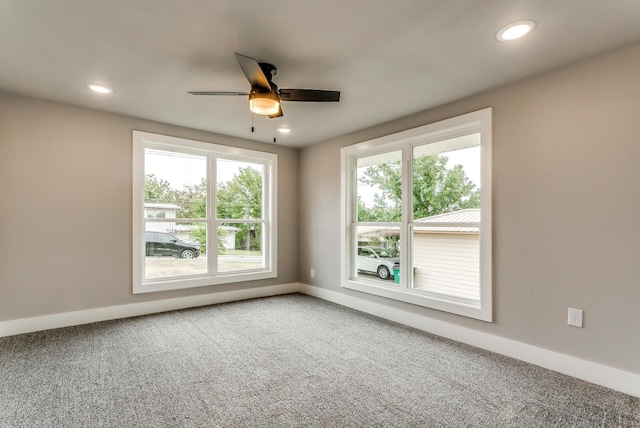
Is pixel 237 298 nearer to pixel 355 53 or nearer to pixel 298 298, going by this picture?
pixel 298 298

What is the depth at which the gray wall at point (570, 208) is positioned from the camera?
7.49 feet

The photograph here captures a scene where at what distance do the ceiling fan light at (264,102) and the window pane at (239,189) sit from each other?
2500 mm

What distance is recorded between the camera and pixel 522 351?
2.78 m

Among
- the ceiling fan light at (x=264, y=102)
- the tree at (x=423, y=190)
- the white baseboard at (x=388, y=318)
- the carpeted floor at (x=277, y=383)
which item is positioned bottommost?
the carpeted floor at (x=277, y=383)

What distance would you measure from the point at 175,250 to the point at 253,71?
10.00 feet

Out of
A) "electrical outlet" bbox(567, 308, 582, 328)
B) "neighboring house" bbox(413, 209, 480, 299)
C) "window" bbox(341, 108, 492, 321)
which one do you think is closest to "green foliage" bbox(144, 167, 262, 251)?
"window" bbox(341, 108, 492, 321)

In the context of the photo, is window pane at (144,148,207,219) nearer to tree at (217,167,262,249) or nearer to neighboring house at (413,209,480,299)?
tree at (217,167,262,249)

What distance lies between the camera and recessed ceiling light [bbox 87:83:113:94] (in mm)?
3006

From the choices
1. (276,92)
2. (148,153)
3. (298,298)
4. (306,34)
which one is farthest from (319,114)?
(298,298)

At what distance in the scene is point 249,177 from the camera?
5.11 metres

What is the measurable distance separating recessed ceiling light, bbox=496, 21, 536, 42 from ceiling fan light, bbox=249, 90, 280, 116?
5.35 ft

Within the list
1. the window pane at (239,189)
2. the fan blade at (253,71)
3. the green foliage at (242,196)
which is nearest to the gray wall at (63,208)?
the window pane at (239,189)

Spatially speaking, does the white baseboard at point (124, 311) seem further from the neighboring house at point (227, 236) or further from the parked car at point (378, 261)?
the parked car at point (378, 261)

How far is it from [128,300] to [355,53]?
151 inches
